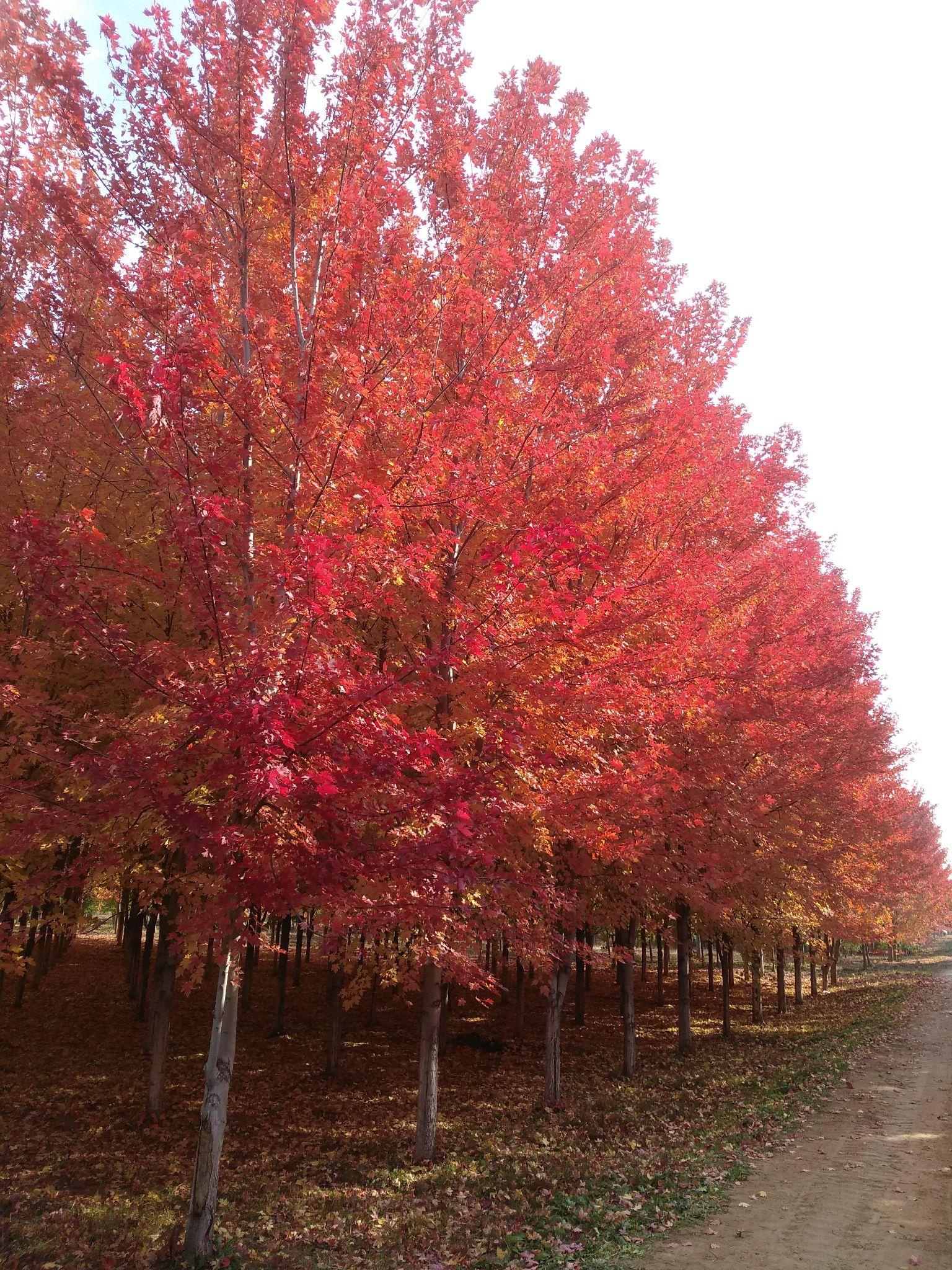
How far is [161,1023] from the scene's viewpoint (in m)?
10.9

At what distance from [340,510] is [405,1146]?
852 cm

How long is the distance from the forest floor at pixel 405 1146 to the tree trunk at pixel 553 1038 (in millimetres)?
386

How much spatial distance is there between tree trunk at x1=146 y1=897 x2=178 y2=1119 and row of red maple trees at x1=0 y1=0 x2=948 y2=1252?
6.32 ft

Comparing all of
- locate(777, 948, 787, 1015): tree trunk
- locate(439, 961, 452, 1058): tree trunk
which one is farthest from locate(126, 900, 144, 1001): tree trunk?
locate(777, 948, 787, 1015): tree trunk

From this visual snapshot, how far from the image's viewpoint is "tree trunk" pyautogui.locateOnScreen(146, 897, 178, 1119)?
10.5 meters

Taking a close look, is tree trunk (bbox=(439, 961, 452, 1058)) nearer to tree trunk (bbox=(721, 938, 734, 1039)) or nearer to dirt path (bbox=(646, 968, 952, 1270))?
tree trunk (bbox=(721, 938, 734, 1039))

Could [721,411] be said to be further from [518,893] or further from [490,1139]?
[490,1139]

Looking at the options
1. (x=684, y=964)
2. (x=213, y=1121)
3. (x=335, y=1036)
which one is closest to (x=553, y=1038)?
(x=335, y=1036)

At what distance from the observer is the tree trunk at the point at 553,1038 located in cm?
1148

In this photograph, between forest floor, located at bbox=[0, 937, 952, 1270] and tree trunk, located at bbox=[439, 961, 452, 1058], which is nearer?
forest floor, located at bbox=[0, 937, 952, 1270]

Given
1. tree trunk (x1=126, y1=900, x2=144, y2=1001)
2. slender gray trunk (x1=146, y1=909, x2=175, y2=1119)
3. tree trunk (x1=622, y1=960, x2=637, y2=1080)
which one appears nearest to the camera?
slender gray trunk (x1=146, y1=909, x2=175, y2=1119)

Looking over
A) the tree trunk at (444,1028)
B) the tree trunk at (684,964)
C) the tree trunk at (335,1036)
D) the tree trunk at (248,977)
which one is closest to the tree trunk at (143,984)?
the tree trunk at (248,977)

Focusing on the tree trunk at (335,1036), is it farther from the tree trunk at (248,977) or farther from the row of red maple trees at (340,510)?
the row of red maple trees at (340,510)

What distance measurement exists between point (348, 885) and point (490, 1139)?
6154mm
